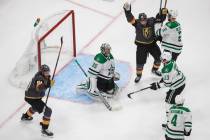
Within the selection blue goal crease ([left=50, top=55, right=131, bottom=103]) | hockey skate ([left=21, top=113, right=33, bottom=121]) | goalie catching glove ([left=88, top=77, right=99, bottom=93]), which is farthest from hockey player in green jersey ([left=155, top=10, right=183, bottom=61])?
hockey skate ([left=21, top=113, right=33, bottom=121])

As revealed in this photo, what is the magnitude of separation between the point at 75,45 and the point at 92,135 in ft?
6.24

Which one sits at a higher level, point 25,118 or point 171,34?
point 171,34

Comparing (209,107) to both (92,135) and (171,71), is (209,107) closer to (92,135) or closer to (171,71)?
(171,71)

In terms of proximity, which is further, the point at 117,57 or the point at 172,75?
the point at 117,57

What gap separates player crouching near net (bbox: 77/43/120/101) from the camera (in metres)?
6.30

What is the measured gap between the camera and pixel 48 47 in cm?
744

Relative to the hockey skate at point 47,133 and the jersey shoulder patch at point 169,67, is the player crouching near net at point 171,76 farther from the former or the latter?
the hockey skate at point 47,133

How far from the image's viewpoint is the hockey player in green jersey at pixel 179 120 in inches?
204

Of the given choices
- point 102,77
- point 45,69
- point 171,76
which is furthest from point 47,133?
point 171,76

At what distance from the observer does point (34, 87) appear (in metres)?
5.81

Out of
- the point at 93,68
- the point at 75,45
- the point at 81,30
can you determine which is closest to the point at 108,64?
the point at 93,68

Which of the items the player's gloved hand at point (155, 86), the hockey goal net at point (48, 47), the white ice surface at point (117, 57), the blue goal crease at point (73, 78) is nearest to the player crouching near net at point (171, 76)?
the player's gloved hand at point (155, 86)

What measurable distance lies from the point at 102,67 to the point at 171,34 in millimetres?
1064

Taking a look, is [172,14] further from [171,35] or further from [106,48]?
[106,48]
